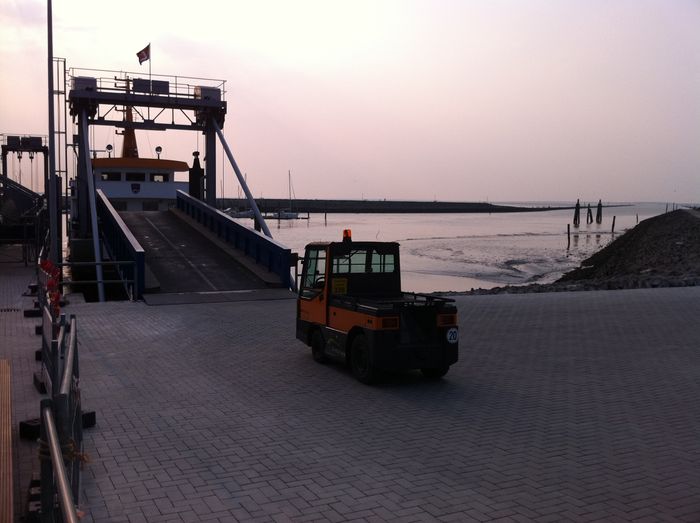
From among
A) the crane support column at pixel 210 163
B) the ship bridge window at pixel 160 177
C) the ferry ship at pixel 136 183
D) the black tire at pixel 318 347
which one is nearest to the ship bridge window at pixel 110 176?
the ferry ship at pixel 136 183

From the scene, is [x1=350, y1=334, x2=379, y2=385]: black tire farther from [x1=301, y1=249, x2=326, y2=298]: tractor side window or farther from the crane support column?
the crane support column

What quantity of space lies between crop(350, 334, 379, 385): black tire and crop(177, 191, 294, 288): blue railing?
9.76 metres

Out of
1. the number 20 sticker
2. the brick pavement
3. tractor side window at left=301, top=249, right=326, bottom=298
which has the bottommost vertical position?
the brick pavement

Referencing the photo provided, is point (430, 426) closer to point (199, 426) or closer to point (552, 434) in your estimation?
point (552, 434)

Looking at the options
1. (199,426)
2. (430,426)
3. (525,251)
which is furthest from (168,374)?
(525,251)

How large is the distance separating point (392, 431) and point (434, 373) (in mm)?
2615

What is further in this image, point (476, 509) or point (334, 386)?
point (334, 386)

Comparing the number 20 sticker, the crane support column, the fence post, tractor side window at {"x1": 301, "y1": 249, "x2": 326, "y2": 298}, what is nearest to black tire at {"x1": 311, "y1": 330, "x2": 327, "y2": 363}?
tractor side window at {"x1": 301, "y1": 249, "x2": 326, "y2": 298}

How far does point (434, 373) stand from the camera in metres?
10.2

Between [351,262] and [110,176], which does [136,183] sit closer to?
[110,176]

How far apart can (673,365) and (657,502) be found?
5.92m

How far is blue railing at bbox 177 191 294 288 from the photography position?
19969mm

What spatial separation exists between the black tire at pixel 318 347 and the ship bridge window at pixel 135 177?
28618 mm

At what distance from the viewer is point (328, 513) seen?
5.50m
